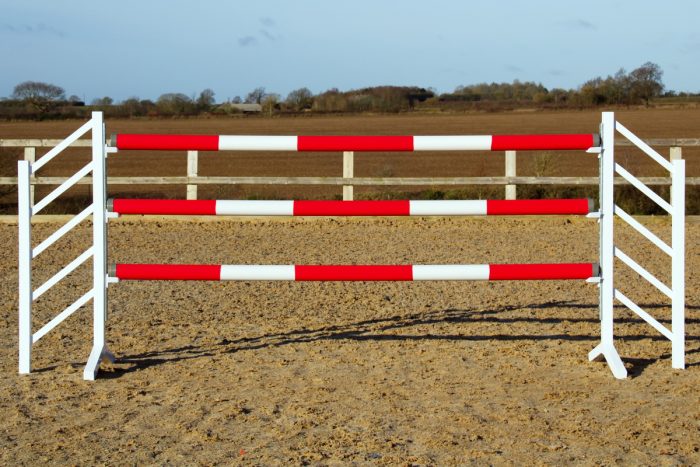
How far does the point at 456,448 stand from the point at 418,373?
1.38 meters

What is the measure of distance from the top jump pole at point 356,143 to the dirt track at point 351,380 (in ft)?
3.95

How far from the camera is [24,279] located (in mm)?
5508

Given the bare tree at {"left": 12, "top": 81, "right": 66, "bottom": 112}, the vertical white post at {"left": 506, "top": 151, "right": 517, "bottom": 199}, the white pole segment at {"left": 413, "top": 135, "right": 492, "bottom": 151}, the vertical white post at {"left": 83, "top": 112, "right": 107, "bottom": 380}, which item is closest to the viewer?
the vertical white post at {"left": 83, "top": 112, "right": 107, "bottom": 380}

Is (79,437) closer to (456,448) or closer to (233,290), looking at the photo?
(456,448)

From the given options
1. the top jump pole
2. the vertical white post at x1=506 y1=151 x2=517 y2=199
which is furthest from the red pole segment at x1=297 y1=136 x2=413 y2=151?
the vertical white post at x1=506 y1=151 x2=517 y2=199

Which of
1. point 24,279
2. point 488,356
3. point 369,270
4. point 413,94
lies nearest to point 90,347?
point 24,279

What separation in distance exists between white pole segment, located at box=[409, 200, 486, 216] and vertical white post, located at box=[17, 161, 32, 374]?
2.06 meters

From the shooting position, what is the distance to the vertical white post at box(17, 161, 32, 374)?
5.43m

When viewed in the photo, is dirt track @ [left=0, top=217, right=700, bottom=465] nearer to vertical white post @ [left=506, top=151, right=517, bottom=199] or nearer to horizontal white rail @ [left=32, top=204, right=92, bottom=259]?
horizontal white rail @ [left=32, top=204, right=92, bottom=259]

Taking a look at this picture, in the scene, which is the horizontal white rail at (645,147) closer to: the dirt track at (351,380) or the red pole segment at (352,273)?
the dirt track at (351,380)

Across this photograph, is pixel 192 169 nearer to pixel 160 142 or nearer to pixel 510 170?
pixel 510 170

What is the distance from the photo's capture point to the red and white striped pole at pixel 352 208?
5.47 m

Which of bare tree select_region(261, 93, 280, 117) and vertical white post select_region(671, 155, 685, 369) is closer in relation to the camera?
vertical white post select_region(671, 155, 685, 369)

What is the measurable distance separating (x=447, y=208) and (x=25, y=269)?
2.30 meters
